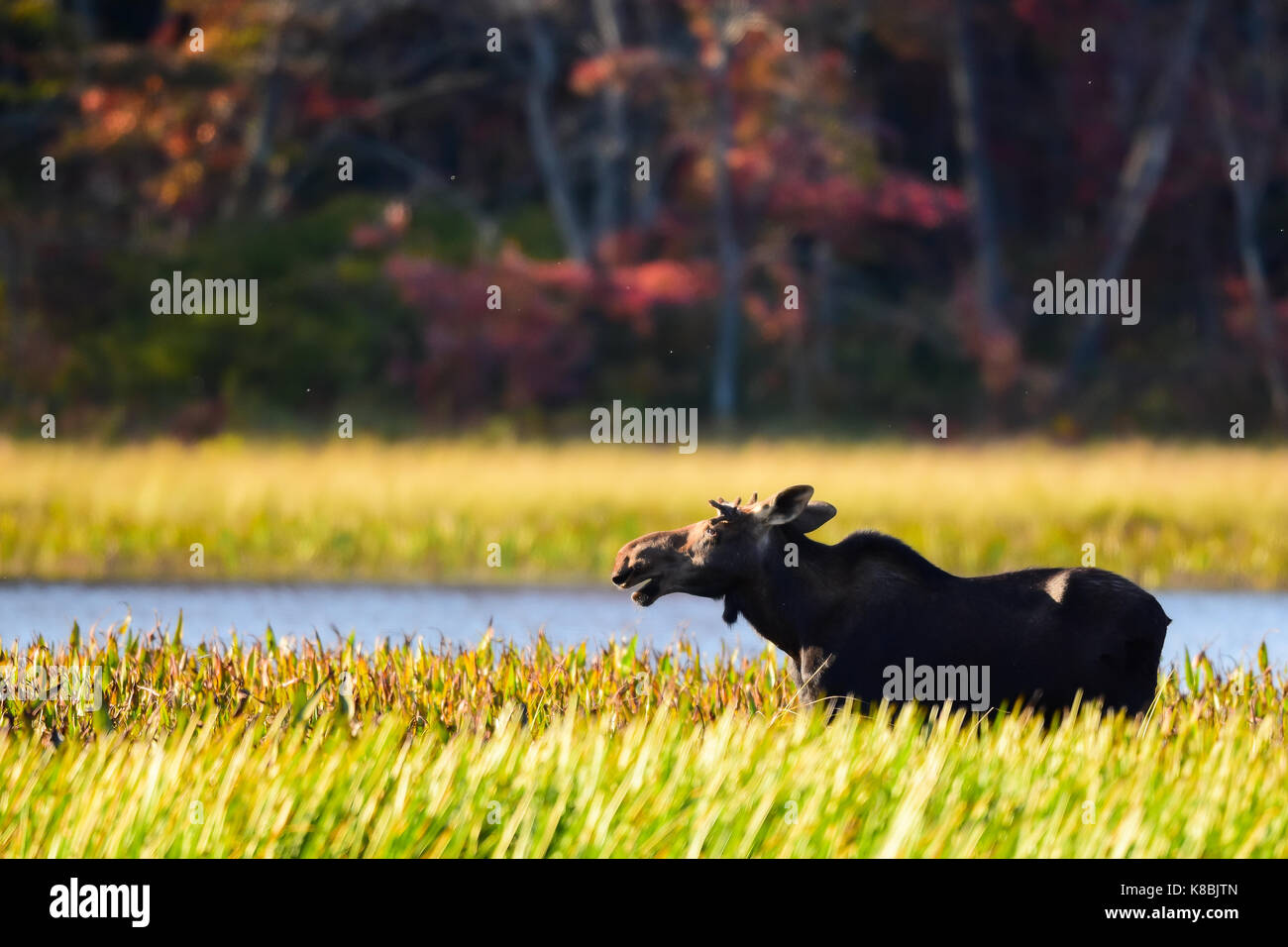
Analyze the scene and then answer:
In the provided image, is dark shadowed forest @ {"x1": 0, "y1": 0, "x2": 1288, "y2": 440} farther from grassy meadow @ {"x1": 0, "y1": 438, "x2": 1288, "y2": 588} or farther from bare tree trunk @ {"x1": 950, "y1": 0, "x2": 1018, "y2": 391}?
grassy meadow @ {"x1": 0, "y1": 438, "x2": 1288, "y2": 588}

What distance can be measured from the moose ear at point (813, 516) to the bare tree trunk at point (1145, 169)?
65.4ft

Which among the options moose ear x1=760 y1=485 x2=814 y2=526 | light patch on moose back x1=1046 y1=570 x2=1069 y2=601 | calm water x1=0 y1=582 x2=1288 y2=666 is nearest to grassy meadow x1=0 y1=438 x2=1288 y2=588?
calm water x1=0 y1=582 x2=1288 y2=666

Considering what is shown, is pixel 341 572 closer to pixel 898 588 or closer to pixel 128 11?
pixel 898 588

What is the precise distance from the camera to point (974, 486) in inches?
712

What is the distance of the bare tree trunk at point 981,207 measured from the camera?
2645 centimetres

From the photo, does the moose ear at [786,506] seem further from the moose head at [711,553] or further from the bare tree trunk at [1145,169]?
the bare tree trunk at [1145,169]

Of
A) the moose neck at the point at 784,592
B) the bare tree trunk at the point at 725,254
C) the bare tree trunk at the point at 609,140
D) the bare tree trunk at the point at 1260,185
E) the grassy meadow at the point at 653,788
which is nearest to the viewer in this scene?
the grassy meadow at the point at 653,788

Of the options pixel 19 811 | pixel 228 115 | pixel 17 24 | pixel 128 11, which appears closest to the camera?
pixel 19 811

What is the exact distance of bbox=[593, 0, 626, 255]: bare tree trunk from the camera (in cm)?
2673

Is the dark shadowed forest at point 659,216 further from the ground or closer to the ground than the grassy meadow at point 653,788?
further from the ground

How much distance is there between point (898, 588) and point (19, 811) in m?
3.57

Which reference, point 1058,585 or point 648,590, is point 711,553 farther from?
point 1058,585

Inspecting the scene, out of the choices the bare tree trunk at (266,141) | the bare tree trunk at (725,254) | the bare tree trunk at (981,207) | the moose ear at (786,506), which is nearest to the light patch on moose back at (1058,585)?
the moose ear at (786,506)
